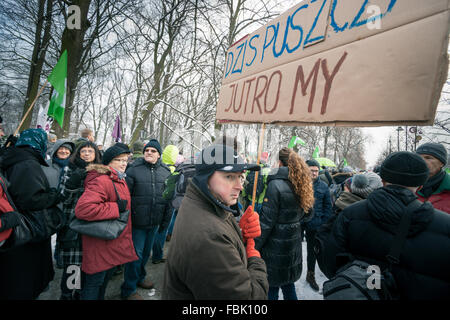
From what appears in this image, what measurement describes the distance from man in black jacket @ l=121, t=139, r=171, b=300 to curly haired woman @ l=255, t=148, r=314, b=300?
1.59 m

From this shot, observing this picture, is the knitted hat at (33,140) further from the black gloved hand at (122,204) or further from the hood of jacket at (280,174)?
the hood of jacket at (280,174)

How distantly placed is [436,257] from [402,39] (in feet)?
4.05

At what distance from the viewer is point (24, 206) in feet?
6.53

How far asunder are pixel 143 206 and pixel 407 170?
2.97 metres

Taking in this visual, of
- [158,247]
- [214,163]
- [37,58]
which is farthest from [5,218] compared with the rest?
[37,58]

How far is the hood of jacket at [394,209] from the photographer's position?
127 cm

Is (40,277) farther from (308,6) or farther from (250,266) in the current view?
(308,6)

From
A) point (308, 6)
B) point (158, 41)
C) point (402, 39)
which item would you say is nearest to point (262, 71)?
point (308, 6)

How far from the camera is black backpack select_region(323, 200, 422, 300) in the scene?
122 centimetres

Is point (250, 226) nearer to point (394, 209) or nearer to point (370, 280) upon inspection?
point (370, 280)

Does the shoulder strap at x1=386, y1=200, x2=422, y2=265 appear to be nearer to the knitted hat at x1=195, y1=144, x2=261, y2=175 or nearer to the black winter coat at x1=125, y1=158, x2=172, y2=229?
the knitted hat at x1=195, y1=144, x2=261, y2=175

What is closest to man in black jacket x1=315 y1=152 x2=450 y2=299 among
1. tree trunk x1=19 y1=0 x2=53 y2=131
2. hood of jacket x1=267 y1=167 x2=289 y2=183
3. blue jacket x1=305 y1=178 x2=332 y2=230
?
hood of jacket x1=267 y1=167 x2=289 y2=183

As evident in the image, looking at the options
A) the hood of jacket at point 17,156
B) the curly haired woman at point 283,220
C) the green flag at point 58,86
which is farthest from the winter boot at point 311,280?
the green flag at point 58,86

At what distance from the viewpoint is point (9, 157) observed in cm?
213
